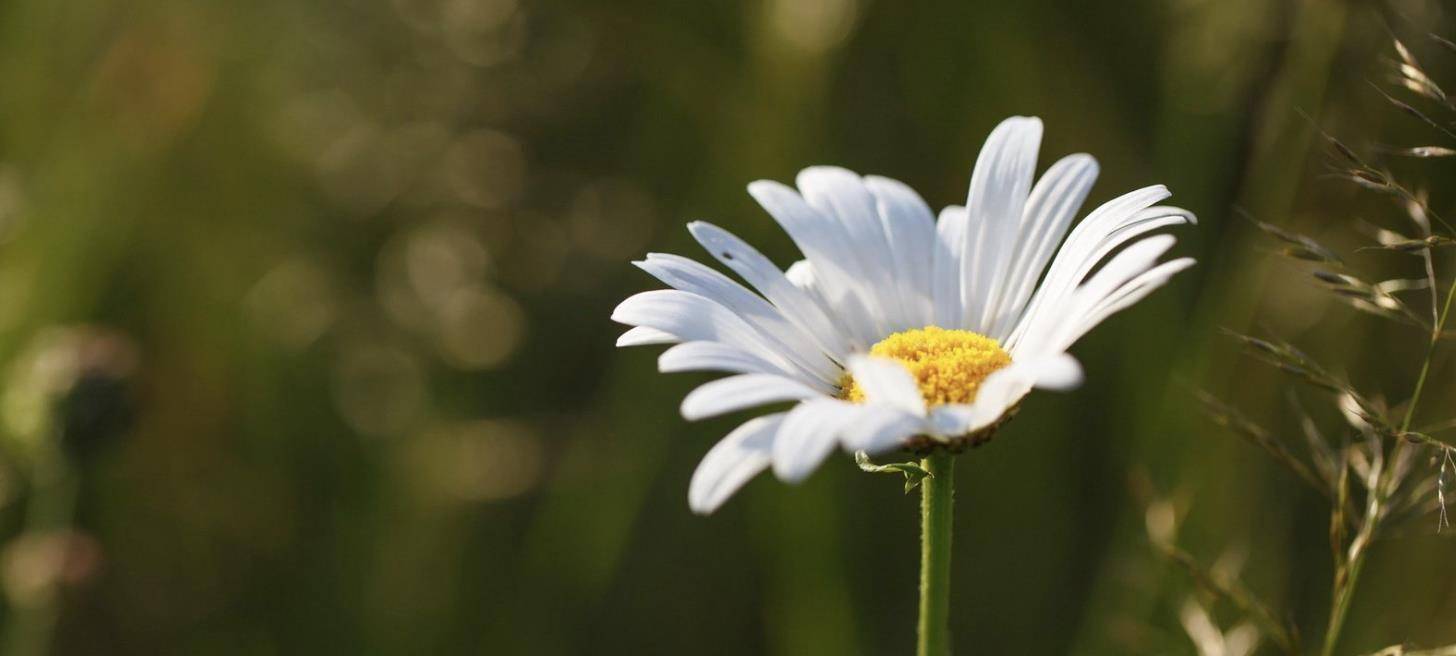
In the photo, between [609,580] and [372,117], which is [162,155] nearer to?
[372,117]

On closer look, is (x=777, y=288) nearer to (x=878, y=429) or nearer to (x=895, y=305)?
(x=895, y=305)

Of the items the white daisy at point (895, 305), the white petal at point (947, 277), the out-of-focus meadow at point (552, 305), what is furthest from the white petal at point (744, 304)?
the out-of-focus meadow at point (552, 305)

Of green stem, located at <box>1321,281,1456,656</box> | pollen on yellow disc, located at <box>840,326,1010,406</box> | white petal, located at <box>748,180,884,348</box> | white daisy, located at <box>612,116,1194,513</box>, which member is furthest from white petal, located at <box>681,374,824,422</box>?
green stem, located at <box>1321,281,1456,656</box>

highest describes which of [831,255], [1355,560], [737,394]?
[831,255]

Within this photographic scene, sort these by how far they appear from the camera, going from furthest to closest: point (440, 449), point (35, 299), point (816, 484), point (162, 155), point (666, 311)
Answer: point (162, 155)
point (440, 449)
point (35, 299)
point (816, 484)
point (666, 311)

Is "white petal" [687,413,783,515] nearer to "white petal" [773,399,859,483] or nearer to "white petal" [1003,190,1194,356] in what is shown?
"white petal" [773,399,859,483]

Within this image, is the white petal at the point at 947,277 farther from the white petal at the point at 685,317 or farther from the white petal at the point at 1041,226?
the white petal at the point at 685,317

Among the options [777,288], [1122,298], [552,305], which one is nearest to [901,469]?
[1122,298]

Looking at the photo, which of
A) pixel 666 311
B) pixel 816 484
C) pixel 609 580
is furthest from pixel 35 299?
pixel 666 311
